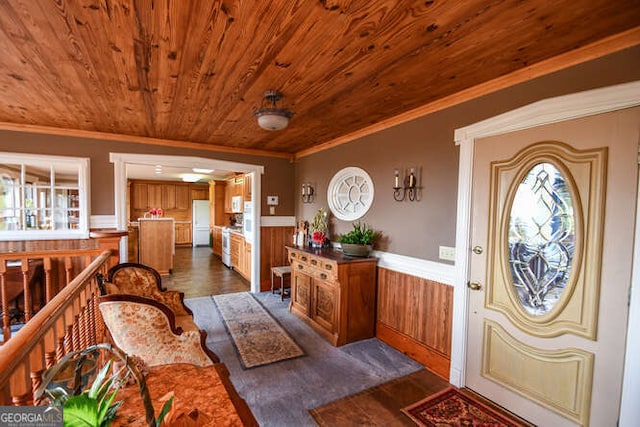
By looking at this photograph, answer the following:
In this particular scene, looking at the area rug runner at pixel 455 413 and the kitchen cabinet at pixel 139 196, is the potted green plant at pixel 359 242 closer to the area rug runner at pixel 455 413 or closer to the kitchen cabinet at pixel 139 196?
the area rug runner at pixel 455 413

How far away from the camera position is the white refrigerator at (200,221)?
930 cm

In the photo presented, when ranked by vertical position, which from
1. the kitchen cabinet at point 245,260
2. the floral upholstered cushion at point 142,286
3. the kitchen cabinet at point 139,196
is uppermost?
the kitchen cabinet at point 139,196

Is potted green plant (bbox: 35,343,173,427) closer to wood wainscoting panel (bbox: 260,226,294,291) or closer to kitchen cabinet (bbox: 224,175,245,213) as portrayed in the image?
wood wainscoting panel (bbox: 260,226,294,291)

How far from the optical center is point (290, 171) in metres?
5.13

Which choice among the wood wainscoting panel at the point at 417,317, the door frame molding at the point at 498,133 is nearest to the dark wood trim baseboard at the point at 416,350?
the wood wainscoting panel at the point at 417,317

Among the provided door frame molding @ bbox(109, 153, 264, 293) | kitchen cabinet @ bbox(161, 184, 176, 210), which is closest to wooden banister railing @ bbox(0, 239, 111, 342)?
door frame molding @ bbox(109, 153, 264, 293)

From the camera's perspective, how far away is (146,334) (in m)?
1.76

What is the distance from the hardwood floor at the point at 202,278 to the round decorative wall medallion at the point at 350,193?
234 cm

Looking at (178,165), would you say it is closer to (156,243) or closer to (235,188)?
(235,188)

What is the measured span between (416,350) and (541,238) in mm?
1535

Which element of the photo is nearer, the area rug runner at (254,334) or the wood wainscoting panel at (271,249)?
the area rug runner at (254,334)

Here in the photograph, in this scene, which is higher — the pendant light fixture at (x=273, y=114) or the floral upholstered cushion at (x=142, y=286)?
the pendant light fixture at (x=273, y=114)

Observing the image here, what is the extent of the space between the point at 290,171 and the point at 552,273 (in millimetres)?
4082

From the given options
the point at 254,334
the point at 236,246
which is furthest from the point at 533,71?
the point at 236,246
